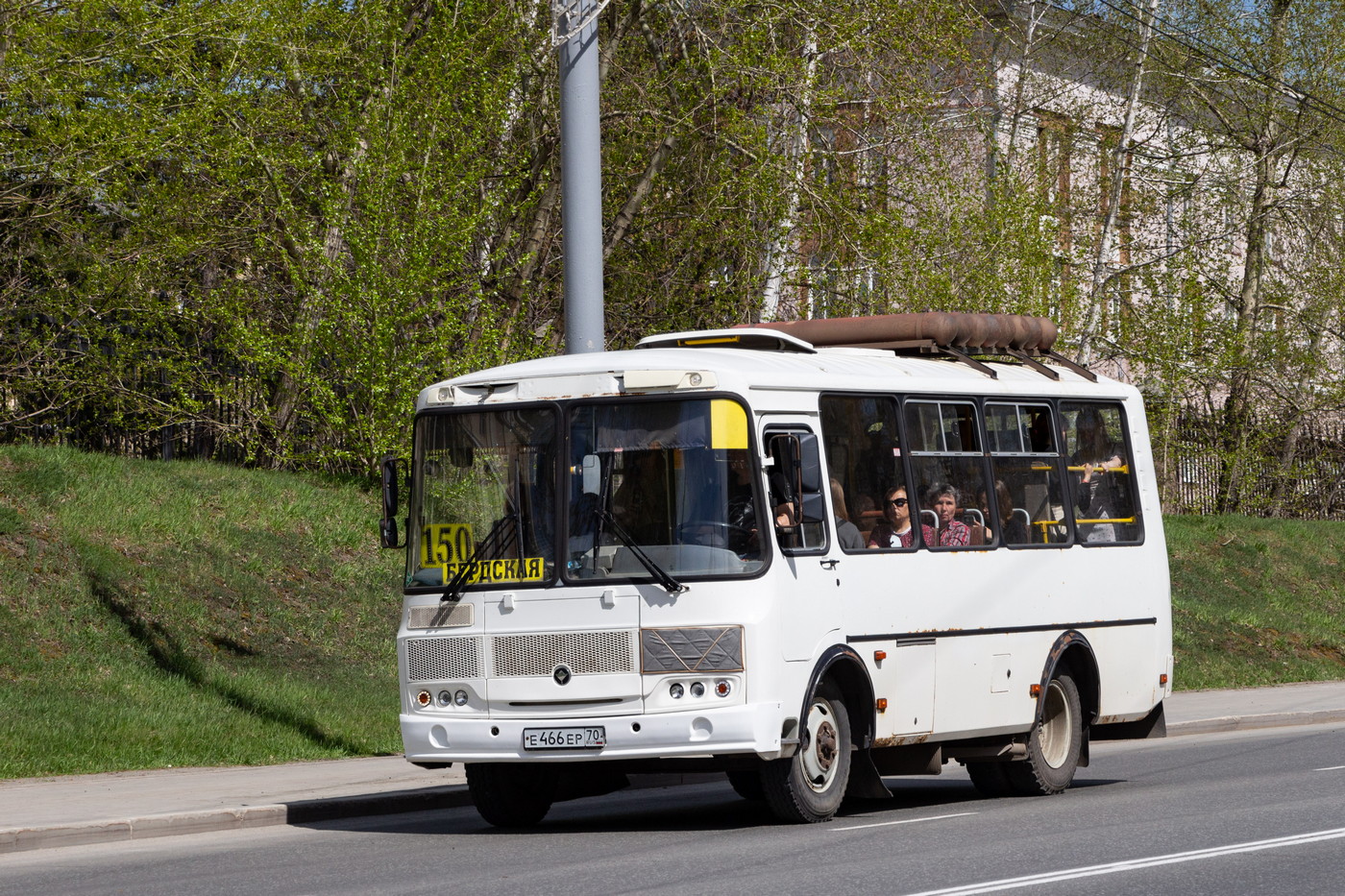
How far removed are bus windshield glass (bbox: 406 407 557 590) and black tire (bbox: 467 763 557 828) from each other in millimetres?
1318

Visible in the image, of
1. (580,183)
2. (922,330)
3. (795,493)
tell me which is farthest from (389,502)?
(922,330)

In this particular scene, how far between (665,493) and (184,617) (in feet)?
30.4

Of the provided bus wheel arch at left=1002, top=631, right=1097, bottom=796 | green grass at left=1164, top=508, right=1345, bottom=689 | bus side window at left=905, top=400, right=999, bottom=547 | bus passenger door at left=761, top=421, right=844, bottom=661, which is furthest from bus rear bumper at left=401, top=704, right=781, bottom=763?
green grass at left=1164, top=508, right=1345, bottom=689

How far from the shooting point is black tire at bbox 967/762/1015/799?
14070mm

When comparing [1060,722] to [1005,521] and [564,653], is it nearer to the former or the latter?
[1005,521]

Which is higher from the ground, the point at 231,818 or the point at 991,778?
the point at 231,818

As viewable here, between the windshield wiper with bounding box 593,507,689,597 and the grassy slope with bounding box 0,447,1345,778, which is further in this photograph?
the grassy slope with bounding box 0,447,1345,778

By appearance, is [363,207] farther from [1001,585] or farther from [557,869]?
[557,869]

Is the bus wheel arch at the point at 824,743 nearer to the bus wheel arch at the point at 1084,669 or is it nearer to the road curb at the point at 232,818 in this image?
the bus wheel arch at the point at 1084,669

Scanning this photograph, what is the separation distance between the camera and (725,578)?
11320 millimetres

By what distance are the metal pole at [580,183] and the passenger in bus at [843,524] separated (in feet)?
10.9

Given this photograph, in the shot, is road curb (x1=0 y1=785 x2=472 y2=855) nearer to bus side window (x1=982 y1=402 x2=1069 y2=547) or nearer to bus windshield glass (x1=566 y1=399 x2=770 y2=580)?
bus windshield glass (x1=566 y1=399 x2=770 y2=580)

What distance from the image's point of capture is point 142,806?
12.7m

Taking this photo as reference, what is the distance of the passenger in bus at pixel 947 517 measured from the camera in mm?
13141
